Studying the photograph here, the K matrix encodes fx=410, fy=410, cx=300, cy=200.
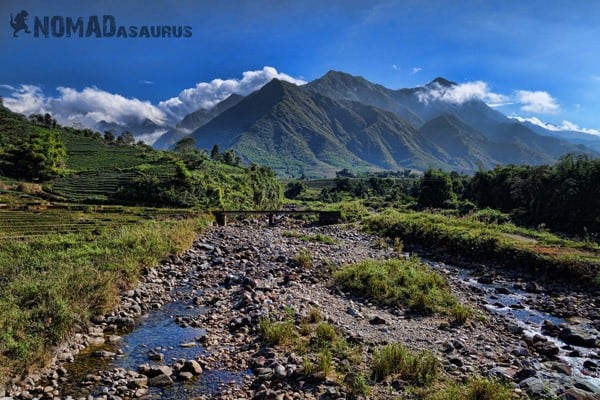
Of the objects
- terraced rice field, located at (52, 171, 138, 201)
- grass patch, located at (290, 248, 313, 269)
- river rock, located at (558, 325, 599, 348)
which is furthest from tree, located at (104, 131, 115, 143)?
river rock, located at (558, 325, 599, 348)

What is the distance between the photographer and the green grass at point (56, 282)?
1312 cm

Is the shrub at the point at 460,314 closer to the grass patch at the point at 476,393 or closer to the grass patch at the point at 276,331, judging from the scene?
the grass patch at the point at 476,393

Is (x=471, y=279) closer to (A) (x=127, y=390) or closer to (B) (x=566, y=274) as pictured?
(B) (x=566, y=274)

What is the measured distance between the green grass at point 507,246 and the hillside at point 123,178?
35874 millimetres

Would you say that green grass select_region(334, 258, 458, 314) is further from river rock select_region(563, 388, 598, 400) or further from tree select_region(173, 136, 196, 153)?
tree select_region(173, 136, 196, 153)

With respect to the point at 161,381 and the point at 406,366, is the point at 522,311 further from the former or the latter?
the point at 161,381

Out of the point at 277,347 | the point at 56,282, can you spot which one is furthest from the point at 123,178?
the point at 277,347

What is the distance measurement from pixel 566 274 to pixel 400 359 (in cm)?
2107

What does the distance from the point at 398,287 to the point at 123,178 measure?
66429 mm

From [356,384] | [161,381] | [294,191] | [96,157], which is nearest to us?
[356,384]

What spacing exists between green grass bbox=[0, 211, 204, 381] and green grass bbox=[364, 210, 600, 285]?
25.4 metres

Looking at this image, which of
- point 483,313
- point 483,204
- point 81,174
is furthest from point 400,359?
point 81,174

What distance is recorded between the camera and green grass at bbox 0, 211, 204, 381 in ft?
43.1

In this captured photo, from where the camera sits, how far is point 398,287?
21969 mm
